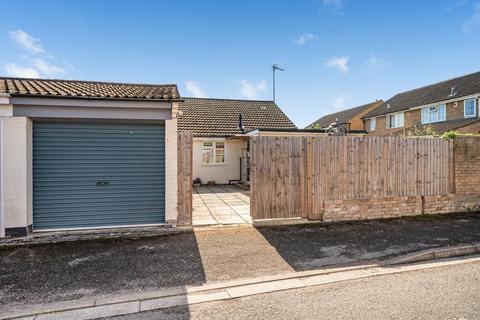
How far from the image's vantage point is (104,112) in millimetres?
6883

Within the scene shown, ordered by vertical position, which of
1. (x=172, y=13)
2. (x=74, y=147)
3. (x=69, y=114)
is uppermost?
(x=172, y=13)

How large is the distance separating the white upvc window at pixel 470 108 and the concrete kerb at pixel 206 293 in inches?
843

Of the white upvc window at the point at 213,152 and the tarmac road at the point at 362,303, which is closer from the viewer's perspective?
the tarmac road at the point at 362,303

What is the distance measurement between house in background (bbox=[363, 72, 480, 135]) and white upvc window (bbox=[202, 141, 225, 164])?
1073 cm

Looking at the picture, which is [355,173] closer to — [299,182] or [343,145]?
[343,145]

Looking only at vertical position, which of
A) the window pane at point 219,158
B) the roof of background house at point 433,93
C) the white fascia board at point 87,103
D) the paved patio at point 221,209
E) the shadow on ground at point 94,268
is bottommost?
the shadow on ground at point 94,268

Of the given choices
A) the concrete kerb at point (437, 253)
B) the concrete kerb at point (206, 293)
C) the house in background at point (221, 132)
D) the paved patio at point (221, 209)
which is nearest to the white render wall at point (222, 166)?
the house in background at point (221, 132)

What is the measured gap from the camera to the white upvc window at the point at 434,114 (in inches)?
936

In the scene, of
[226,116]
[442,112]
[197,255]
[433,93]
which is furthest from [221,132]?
[433,93]

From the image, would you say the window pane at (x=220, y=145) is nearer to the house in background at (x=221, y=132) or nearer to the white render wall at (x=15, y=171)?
the house in background at (x=221, y=132)

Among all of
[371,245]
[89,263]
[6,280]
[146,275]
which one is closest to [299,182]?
[371,245]

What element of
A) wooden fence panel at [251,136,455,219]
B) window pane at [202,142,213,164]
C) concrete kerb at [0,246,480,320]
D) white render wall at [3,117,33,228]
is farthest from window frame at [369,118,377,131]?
white render wall at [3,117,33,228]

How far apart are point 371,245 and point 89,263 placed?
539cm

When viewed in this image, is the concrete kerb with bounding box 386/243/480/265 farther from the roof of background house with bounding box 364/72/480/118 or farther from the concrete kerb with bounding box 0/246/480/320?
the roof of background house with bounding box 364/72/480/118
